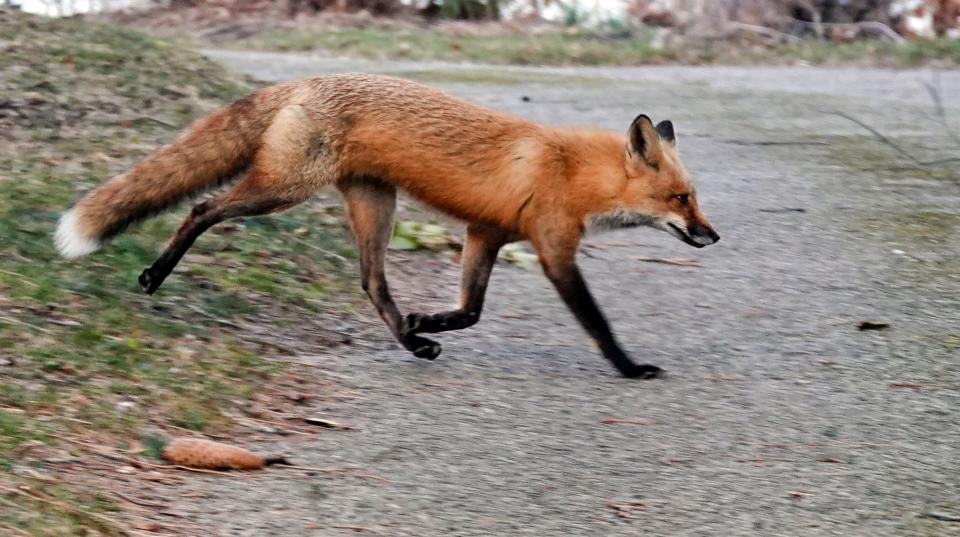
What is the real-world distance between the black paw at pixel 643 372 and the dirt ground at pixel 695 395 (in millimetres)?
58

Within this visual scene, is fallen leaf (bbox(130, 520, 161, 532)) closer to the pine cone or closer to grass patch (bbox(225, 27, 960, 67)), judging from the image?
the pine cone

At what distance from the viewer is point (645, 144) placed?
636 cm

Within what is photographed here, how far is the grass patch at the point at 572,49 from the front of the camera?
1636 cm

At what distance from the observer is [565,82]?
14188 mm

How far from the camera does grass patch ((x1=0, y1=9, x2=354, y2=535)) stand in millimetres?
4941

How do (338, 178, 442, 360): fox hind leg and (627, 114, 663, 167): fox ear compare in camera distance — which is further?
(338, 178, 442, 360): fox hind leg

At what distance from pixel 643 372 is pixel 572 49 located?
11.4m

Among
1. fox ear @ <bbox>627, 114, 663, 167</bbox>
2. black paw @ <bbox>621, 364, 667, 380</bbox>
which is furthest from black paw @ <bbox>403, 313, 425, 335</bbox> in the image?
fox ear @ <bbox>627, 114, 663, 167</bbox>

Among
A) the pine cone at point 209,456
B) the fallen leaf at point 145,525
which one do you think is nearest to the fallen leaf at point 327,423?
the pine cone at point 209,456

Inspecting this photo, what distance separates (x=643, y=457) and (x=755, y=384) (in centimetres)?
114

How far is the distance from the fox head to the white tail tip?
7.46ft

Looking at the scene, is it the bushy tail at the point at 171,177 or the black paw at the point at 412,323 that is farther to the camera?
the black paw at the point at 412,323

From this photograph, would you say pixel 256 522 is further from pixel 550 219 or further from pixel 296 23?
pixel 296 23

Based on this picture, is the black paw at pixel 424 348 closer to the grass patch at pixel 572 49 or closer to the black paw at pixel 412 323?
the black paw at pixel 412 323
